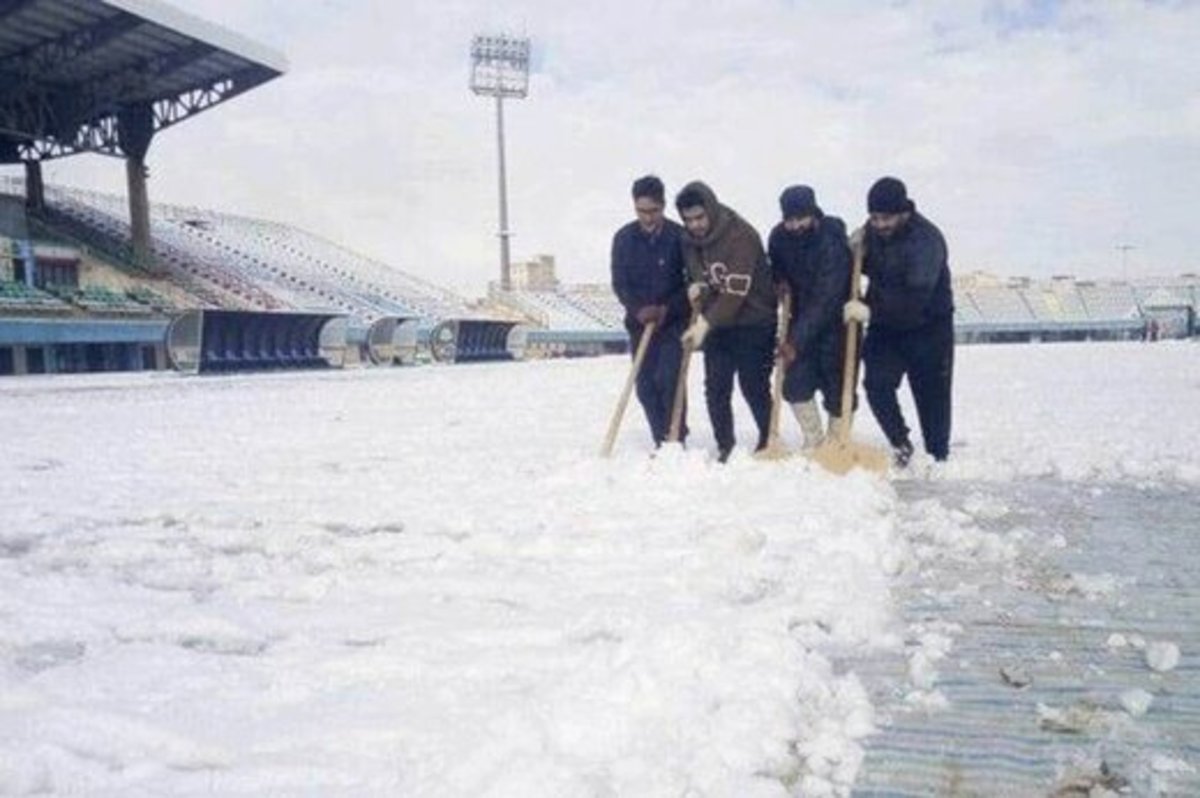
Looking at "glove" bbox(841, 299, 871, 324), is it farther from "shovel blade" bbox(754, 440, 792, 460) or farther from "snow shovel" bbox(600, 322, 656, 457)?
"snow shovel" bbox(600, 322, 656, 457)

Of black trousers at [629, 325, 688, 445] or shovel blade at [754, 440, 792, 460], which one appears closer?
shovel blade at [754, 440, 792, 460]

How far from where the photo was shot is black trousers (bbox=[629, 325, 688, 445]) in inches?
244

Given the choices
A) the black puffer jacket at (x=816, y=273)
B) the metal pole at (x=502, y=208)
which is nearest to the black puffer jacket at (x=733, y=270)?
the black puffer jacket at (x=816, y=273)

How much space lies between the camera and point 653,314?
6113mm

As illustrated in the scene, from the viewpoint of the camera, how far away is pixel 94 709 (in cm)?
211

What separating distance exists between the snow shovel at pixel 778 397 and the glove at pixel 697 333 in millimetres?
472

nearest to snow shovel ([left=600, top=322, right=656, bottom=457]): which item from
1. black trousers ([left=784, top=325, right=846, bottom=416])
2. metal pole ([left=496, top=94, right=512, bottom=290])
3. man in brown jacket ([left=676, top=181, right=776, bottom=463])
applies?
man in brown jacket ([left=676, top=181, right=776, bottom=463])

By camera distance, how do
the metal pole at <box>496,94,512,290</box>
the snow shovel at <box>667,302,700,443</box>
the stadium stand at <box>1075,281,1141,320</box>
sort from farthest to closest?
the stadium stand at <box>1075,281,1141,320</box> → the metal pole at <box>496,94,512,290</box> → the snow shovel at <box>667,302,700,443</box>

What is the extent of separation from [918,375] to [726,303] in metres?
1.10

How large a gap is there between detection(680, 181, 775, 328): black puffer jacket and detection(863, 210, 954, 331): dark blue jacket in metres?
0.58

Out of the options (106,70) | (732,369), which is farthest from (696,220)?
(106,70)

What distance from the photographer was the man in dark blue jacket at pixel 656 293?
6.14 meters

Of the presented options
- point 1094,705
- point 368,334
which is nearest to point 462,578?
point 1094,705

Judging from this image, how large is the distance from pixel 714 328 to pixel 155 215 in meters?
43.4
